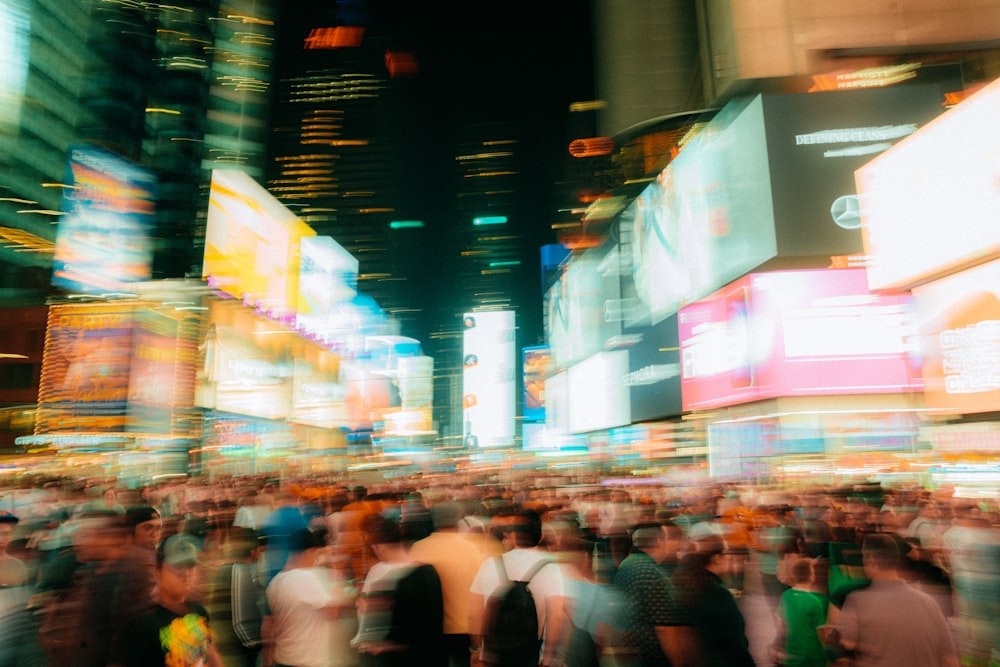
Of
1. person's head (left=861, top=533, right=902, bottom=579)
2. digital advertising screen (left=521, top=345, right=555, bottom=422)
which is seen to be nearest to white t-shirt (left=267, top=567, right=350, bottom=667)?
person's head (left=861, top=533, right=902, bottom=579)

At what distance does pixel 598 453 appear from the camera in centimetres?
3412

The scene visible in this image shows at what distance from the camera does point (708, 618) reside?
4320 millimetres

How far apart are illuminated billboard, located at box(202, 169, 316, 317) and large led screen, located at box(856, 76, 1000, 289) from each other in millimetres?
25843

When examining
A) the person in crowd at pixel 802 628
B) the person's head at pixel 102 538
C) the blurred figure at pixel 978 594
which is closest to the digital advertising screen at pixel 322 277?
the person's head at pixel 102 538

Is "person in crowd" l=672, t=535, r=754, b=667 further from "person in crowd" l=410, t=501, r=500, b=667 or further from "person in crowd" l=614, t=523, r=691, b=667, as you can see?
"person in crowd" l=410, t=501, r=500, b=667

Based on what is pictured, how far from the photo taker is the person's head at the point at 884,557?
14.0 ft

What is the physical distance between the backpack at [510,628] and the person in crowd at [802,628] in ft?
6.37

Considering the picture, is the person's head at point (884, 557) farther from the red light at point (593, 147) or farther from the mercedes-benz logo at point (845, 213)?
the red light at point (593, 147)

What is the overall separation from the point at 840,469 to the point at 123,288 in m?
27.9

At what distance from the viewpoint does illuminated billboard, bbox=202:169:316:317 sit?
31.7 meters

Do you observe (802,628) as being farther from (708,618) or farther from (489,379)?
(489,379)

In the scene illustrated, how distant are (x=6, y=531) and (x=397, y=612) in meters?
3.28

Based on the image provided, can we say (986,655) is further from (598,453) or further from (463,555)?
(598,453)

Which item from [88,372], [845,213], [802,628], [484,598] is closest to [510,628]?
[484,598]
